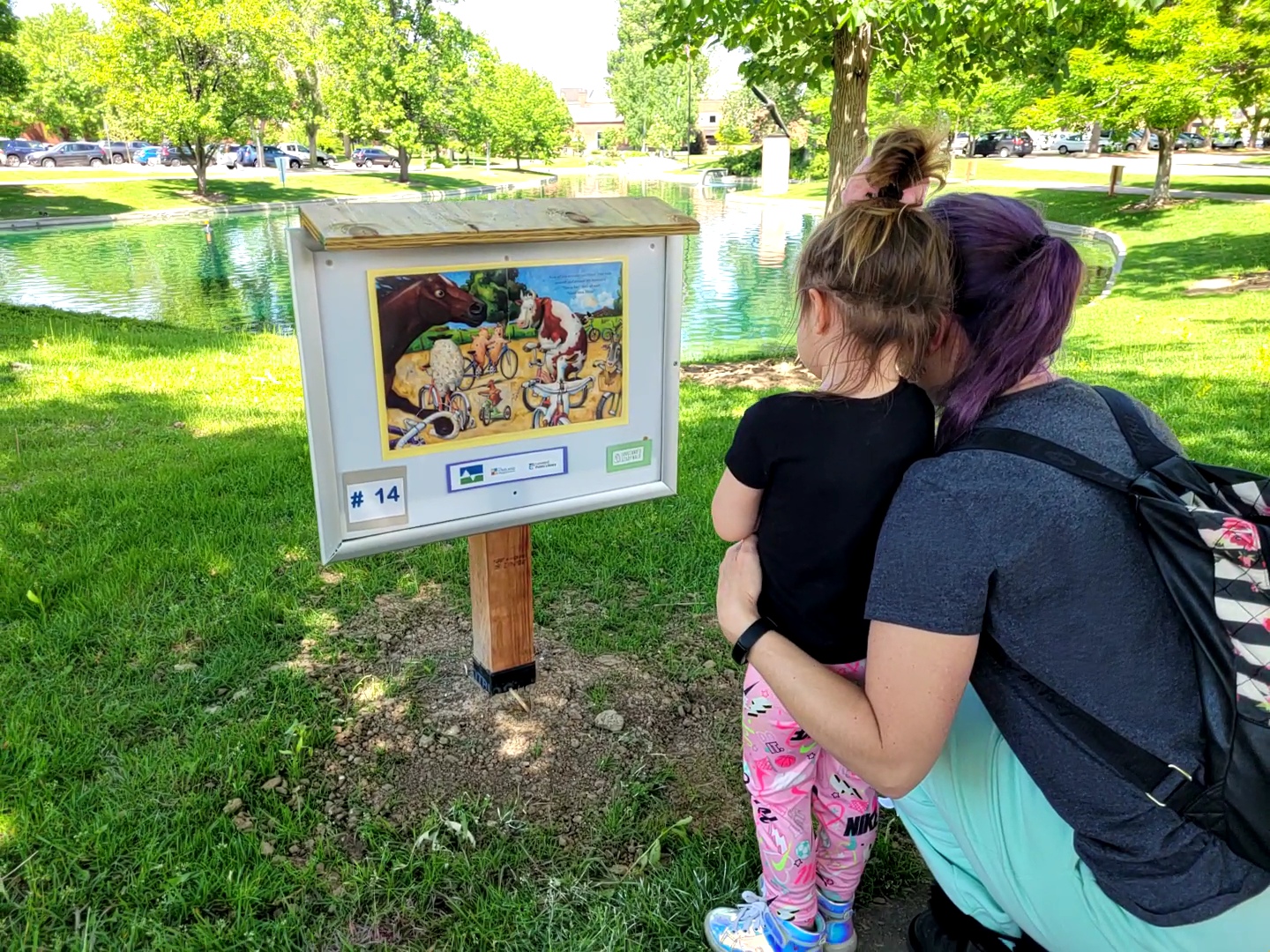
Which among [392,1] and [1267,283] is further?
[392,1]

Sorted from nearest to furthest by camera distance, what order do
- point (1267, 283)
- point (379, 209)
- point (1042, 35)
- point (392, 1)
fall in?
1. point (379, 209)
2. point (1042, 35)
3. point (1267, 283)
4. point (392, 1)

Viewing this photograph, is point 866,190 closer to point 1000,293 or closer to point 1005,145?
point 1000,293

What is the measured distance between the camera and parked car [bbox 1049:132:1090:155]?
45562 mm

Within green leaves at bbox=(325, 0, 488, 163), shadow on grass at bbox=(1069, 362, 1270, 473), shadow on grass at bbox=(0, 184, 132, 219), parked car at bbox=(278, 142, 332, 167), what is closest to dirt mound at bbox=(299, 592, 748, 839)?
shadow on grass at bbox=(1069, 362, 1270, 473)

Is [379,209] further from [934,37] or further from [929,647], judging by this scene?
[934,37]

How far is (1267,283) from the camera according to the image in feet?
36.4

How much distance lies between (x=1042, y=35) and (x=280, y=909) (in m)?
6.87

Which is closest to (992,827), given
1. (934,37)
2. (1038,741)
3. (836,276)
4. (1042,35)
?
(1038,741)

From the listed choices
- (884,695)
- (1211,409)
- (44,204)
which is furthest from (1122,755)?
(44,204)

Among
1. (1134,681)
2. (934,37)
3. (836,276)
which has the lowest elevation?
(1134,681)

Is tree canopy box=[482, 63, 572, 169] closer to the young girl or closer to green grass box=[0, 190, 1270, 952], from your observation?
green grass box=[0, 190, 1270, 952]

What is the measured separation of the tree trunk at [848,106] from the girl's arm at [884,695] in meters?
5.05

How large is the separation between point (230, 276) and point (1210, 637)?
16589mm

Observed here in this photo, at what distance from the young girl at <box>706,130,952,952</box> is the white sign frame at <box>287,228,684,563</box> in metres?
0.66
